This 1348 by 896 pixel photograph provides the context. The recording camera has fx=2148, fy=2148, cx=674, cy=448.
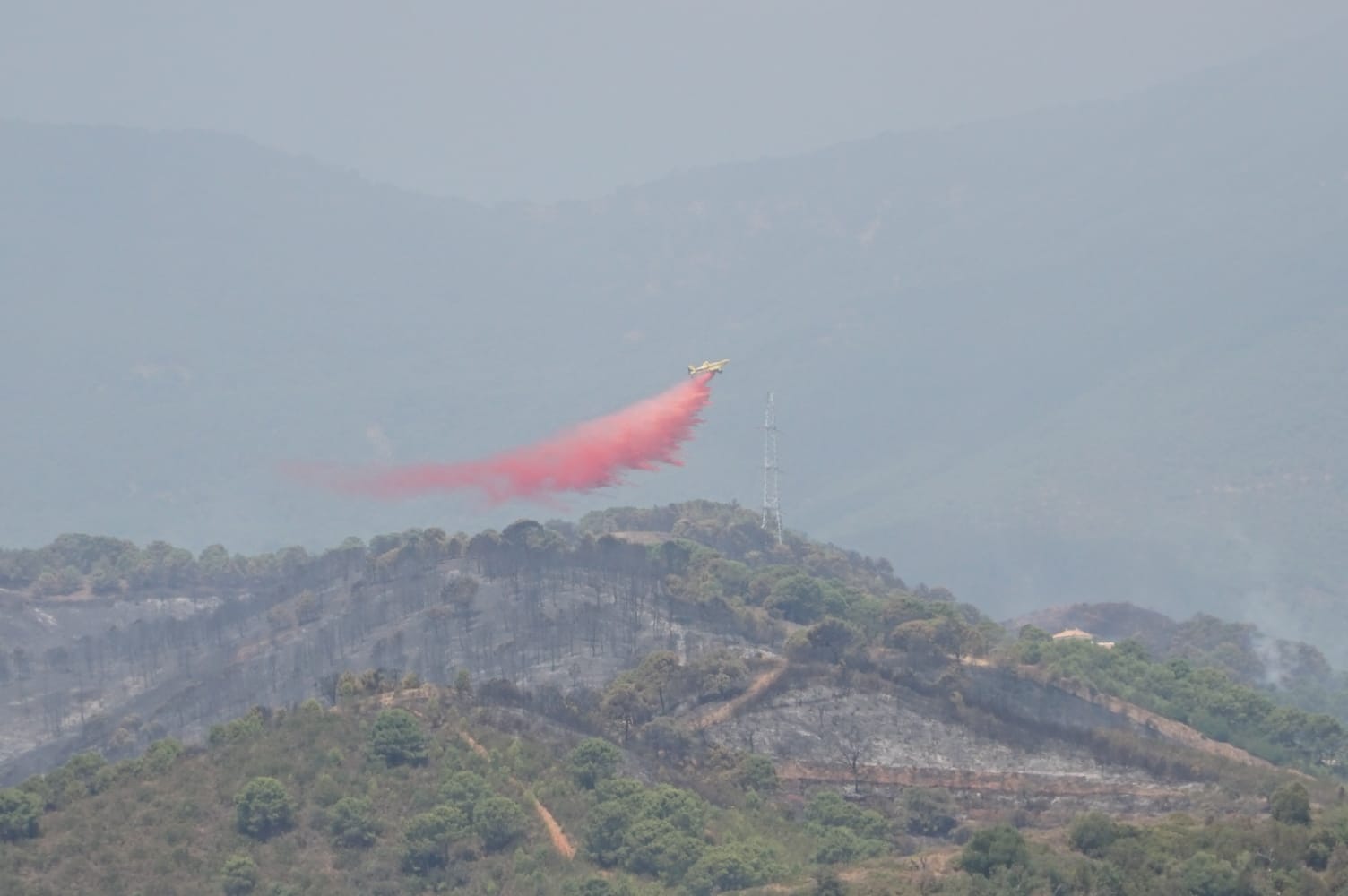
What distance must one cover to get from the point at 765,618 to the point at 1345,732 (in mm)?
35455

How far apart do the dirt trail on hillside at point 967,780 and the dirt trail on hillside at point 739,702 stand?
238 inches

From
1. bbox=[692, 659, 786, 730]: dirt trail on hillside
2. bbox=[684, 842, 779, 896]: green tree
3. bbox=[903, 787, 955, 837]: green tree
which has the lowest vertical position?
bbox=[903, 787, 955, 837]: green tree

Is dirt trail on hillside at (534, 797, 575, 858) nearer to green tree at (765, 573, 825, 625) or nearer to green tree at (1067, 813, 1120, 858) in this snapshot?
green tree at (1067, 813, 1120, 858)

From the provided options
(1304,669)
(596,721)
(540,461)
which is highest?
(540,461)

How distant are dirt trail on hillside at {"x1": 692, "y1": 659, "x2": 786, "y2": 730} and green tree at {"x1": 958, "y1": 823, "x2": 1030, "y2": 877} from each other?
33745 millimetres

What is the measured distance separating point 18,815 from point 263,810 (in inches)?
377

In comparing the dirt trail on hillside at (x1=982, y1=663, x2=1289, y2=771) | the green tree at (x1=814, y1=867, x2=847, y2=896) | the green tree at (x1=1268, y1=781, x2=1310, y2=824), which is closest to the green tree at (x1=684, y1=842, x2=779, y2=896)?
the green tree at (x1=814, y1=867, x2=847, y2=896)

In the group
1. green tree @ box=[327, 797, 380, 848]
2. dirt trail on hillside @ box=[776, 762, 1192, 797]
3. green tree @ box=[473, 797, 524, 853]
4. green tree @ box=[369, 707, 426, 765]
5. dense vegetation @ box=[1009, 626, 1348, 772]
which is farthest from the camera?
dense vegetation @ box=[1009, 626, 1348, 772]

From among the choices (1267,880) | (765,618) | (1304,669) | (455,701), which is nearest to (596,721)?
(455,701)

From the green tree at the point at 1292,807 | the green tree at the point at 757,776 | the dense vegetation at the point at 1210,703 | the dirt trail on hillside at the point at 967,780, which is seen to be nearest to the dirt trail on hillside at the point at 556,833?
the green tree at the point at 757,776

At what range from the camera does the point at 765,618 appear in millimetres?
134000

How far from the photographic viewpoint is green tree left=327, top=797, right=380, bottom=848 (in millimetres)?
86688

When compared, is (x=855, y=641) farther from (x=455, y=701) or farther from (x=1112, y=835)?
(x=1112, y=835)

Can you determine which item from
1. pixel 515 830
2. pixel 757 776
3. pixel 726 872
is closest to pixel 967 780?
pixel 757 776
